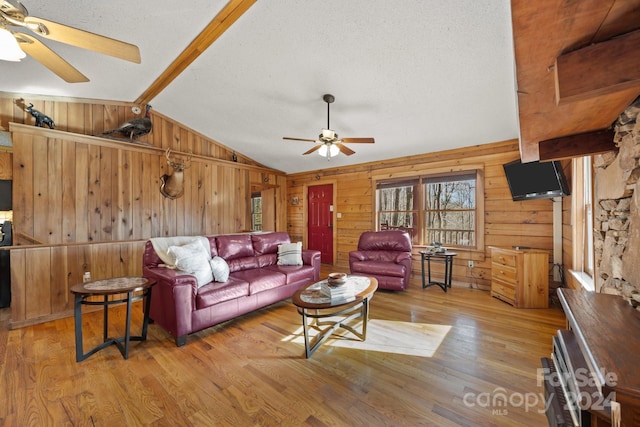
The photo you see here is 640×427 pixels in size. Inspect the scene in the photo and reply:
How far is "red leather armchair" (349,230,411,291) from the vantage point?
3.78 meters

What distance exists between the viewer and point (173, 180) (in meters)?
4.46

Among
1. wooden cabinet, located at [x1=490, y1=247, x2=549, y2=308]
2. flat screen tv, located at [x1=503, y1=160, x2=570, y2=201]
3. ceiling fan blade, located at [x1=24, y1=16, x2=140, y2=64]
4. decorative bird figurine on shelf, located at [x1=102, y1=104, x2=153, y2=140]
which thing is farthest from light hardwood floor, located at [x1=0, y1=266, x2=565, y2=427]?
decorative bird figurine on shelf, located at [x1=102, y1=104, x2=153, y2=140]

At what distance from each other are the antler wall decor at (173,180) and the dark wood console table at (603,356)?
5.02 m

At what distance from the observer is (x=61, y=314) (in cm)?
316

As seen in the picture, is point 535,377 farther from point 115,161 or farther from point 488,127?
point 115,161

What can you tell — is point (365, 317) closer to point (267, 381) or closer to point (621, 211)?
point (267, 381)

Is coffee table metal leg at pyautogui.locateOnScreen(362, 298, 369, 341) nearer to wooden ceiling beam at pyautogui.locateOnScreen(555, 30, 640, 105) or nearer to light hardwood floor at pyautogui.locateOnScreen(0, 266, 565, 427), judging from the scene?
light hardwood floor at pyautogui.locateOnScreen(0, 266, 565, 427)

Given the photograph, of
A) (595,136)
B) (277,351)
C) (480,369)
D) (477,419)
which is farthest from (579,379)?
(277,351)

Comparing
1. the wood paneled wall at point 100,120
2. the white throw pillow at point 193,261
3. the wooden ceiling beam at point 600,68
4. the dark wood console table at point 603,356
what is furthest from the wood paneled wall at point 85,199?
the wooden ceiling beam at point 600,68

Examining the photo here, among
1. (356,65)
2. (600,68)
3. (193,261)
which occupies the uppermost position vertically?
(356,65)

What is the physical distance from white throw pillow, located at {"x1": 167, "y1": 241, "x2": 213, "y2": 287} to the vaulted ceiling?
214 centimetres

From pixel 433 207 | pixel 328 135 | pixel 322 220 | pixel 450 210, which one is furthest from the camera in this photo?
pixel 322 220

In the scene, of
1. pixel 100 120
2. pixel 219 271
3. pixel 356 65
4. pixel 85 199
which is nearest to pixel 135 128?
pixel 100 120

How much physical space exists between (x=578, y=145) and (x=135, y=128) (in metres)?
4.99
